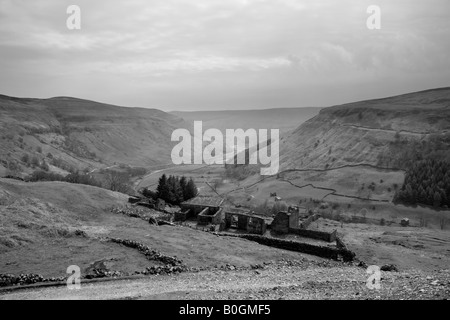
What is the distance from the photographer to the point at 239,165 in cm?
10300

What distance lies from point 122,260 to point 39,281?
487 centimetres

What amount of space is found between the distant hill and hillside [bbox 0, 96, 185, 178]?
5650 cm

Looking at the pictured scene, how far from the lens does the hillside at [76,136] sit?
96062mm

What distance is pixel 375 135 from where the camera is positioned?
8894 centimetres

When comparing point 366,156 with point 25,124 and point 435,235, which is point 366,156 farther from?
point 25,124

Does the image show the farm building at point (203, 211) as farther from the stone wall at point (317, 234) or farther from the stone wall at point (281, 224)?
the stone wall at point (317, 234)

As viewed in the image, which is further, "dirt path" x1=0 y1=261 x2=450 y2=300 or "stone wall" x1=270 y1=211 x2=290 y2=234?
"stone wall" x1=270 y1=211 x2=290 y2=234

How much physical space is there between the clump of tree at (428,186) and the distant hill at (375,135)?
24.7 feet

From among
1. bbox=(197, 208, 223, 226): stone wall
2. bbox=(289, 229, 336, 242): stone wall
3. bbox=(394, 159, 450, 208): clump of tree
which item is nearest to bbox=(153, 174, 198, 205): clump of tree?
bbox=(197, 208, 223, 226): stone wall

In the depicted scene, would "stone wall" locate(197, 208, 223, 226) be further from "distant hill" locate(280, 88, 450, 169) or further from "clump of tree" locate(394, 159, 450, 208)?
"distant hill" locate(280, 88, 450, 169)

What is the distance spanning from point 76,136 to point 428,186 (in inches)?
4364

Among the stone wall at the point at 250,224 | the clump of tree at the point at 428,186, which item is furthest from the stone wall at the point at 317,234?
the clump of tree at the point at 428,186

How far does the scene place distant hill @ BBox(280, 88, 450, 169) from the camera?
3073 inches

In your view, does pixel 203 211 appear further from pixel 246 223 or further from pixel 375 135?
pixel 375 135
